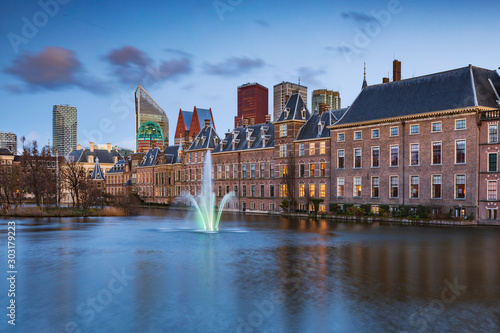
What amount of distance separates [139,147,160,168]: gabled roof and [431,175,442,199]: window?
256 feet

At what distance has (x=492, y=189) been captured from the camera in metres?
46.3

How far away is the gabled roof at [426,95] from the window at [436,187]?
802cm

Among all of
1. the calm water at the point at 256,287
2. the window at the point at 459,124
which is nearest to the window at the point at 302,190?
the window at the point at 459,124

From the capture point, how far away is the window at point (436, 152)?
166 ft

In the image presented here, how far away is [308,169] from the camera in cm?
6812

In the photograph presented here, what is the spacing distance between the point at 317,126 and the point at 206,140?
→ 32.6m

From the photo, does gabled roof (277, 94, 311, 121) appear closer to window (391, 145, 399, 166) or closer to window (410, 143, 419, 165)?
window (391, 145, 399, 166)

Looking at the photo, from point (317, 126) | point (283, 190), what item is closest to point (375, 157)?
point (317, 126)

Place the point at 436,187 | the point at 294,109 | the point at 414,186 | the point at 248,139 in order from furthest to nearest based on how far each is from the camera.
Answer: the point at 248,139
the point at 294,109
the point at 414,186
the point at 436,187

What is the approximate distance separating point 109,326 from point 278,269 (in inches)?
386

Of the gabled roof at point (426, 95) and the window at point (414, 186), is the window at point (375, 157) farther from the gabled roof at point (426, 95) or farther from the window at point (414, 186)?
the window at point (414, 186)

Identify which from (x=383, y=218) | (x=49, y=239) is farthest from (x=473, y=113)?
(x=49, y=239)

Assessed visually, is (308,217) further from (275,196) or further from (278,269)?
(278,269)

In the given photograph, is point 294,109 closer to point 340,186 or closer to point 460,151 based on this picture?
point 340,186
